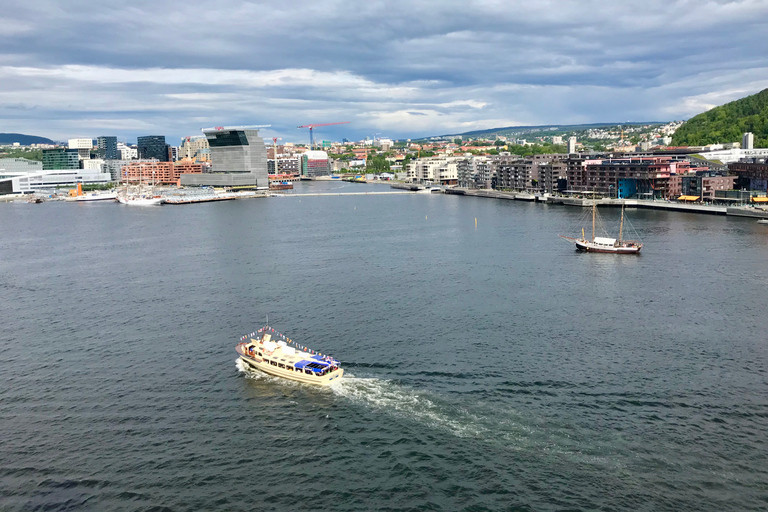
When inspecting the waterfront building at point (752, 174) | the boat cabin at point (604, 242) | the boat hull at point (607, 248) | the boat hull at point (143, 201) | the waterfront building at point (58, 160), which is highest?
the waterfront building at point (58, 160)

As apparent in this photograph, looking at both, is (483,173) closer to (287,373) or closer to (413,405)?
(287,373)

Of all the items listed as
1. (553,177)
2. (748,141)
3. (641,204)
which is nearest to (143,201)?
(553,177)

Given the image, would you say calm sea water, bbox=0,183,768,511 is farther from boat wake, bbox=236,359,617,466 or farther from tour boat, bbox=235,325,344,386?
tour boat, bbox=235,325,344,386

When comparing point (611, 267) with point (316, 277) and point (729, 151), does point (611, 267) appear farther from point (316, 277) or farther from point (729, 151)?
point (729, 151)

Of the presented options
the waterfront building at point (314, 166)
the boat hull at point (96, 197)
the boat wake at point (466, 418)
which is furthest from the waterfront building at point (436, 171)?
the boat wake at point (466, 418)

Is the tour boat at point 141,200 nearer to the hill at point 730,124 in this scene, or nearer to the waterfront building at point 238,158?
the waterfront building at point 238,158

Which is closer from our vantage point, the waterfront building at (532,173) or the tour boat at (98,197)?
the waterfront building at (532,173)
